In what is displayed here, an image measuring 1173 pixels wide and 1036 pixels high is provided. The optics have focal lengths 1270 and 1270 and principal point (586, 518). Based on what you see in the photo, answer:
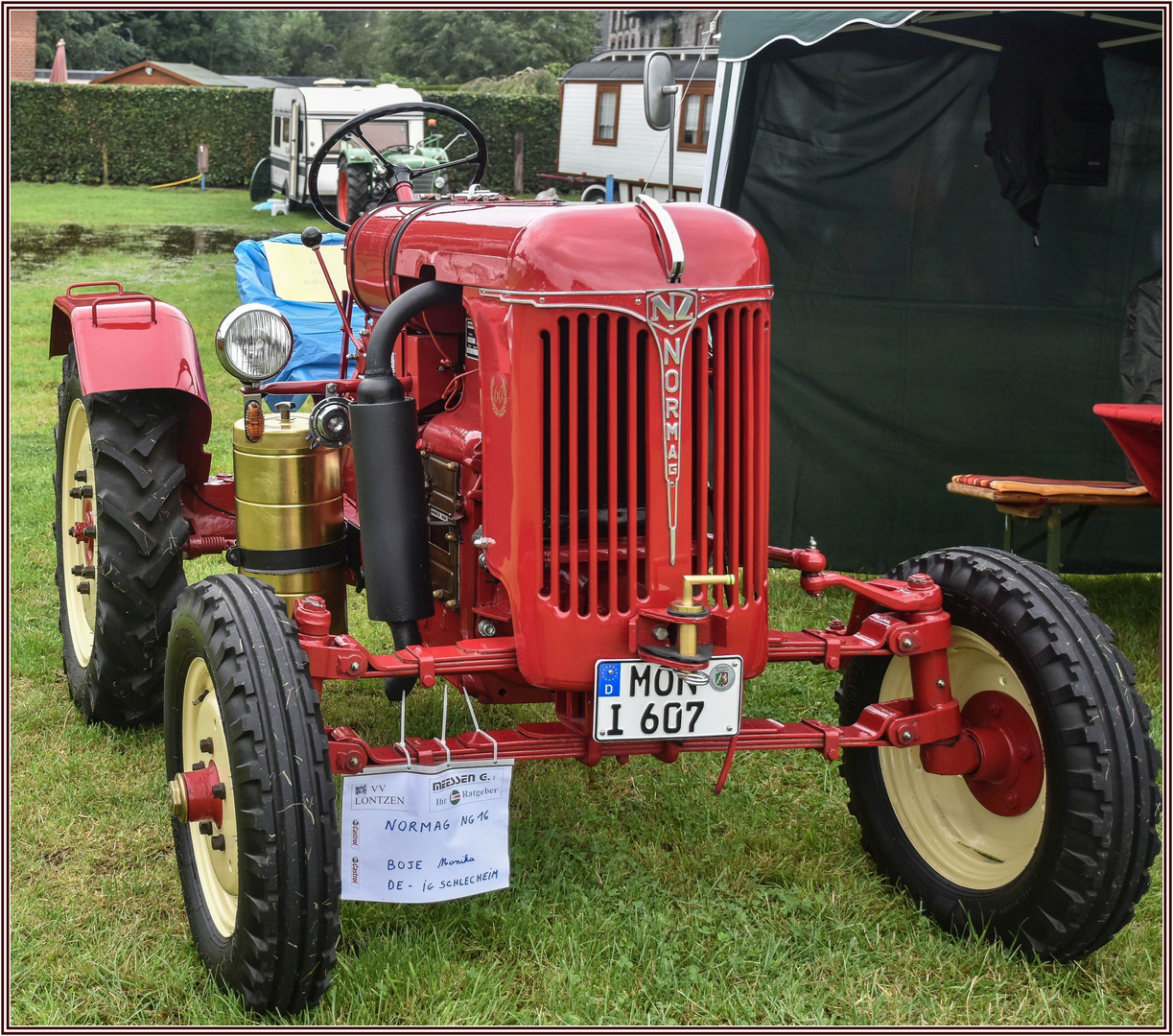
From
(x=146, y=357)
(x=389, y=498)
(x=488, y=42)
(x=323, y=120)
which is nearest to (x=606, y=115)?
(x=323, y=120)

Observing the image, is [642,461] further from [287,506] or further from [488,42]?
[488,42]

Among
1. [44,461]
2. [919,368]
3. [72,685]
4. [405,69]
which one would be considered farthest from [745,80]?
[405,69]

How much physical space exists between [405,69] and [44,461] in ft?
144

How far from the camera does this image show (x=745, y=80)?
5410 millimetres

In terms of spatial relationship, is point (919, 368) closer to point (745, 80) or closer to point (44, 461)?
point (745, 80)

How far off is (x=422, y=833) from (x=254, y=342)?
1502 millimetres

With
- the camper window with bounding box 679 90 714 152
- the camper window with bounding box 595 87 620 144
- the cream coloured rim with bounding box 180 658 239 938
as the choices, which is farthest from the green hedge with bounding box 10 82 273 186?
the cream coloured rim with bounding box 180 658 239 938

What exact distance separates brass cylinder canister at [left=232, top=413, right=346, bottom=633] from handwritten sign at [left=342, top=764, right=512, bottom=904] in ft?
2.95

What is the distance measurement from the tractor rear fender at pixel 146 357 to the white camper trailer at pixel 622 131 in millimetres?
18267

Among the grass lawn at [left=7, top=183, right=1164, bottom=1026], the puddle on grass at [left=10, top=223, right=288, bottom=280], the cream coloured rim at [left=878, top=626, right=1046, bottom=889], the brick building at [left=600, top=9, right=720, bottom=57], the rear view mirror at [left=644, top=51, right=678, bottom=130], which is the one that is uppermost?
the brick building at [left=600, top=9, right=720, bottom=57]

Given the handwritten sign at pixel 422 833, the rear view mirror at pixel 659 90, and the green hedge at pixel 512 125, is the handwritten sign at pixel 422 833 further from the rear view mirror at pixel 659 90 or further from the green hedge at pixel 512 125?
the green hedge at pixel 512 125

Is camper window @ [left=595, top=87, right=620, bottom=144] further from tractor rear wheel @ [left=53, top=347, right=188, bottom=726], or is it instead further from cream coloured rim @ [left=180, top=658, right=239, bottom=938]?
cream coloured rim @ [left=180, top=658, right=239, bottom=938]

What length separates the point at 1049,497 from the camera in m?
4.96

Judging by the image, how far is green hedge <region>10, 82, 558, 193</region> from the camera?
29.5 metres
